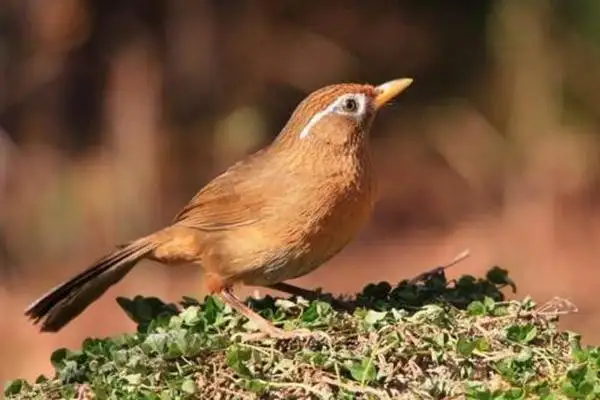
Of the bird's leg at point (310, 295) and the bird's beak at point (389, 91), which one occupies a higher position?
the bird's beak at point (389, 91)

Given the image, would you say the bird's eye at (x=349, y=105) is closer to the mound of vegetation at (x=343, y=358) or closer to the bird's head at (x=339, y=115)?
the bird's head at (x=339, y=115)

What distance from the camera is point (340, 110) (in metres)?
4.82

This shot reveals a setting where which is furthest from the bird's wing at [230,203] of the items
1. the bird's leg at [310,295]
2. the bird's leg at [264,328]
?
the bird's leg at [264,328]

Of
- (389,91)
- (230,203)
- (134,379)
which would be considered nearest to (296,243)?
(230,203)

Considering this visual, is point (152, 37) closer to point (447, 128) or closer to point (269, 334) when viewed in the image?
point (447, 128)

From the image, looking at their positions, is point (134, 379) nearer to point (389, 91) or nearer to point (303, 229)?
point (303, 229)

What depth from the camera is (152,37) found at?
11.8 meters

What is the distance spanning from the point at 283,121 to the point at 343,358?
31.2ft

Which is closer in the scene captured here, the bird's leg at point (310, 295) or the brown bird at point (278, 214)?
the bird's leg at point (310, 295)

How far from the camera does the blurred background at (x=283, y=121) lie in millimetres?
10367

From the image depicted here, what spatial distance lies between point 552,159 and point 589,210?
79cm

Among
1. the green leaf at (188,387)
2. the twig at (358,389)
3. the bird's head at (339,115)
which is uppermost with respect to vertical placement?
the bird's head at (339,115)

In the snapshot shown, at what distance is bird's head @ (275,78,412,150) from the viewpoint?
189 inches

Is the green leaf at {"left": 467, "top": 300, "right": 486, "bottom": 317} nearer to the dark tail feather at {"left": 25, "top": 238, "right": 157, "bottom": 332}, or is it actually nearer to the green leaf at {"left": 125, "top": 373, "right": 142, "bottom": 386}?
the green leaf at {"left": 125, "top": 373, "right": 142, "bottom": 386}
